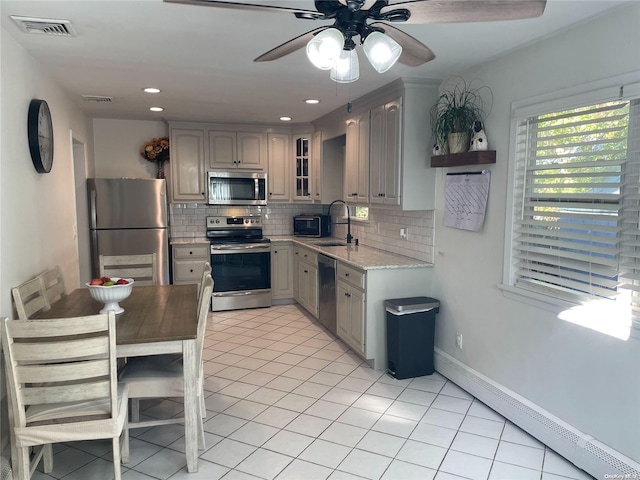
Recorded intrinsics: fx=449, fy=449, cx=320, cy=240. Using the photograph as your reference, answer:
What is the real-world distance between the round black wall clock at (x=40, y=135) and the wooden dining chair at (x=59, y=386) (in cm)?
134

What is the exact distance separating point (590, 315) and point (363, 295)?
1732mm

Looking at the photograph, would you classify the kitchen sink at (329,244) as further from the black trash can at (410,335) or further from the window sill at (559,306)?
the window sill at (559,306)

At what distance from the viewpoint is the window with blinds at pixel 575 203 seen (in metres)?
2.26

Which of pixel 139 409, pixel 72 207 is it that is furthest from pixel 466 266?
pixel 72 207

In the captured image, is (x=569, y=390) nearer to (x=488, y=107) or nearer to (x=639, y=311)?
(x=639, y=311)

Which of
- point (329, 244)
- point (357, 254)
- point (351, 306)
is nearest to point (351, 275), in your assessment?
point (351, 306)

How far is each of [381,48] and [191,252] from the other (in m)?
4.34

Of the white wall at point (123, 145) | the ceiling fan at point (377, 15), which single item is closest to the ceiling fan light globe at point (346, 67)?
the ceiling fan at point (377, 15)

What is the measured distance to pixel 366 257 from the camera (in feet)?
13.9

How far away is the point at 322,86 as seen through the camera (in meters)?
3.86

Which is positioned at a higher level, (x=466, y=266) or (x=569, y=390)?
(x=466, y=266)

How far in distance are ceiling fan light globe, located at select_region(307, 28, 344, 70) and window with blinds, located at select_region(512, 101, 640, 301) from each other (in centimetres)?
158

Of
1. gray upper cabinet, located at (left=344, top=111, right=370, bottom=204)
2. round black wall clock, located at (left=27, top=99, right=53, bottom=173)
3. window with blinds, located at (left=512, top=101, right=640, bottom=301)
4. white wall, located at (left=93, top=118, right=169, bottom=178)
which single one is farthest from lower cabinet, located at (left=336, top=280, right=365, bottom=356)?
white wall, located at (left=93, top=118, right=169, bottom=178)

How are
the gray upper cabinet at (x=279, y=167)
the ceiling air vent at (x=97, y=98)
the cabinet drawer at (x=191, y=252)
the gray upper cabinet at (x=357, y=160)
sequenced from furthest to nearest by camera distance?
the gray upper cabinet at (x=279, y=167)
the cabinet drawer at (x=191, y=252)
the gray upper cabinet at (x=357, y=160)
the ceiling air vent at (x=97, y=98)
